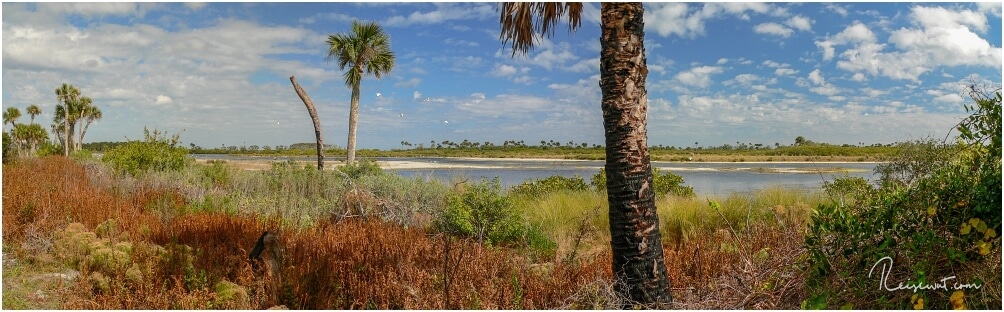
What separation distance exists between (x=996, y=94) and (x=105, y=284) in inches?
315

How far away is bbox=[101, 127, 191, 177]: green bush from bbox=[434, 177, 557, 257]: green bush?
32.2 ft

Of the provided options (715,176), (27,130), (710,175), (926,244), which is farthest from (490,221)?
(27,130)

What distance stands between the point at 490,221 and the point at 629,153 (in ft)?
16.3

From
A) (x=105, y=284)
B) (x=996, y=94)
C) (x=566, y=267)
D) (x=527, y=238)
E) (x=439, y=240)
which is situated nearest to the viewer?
(x=996, y=94)

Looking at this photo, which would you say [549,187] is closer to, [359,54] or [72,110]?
[359,54]

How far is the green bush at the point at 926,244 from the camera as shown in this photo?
5277 mm

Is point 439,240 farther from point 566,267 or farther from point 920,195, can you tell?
point 920,195

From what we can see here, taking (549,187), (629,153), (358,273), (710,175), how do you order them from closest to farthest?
(629,153) < (358,273) < (549,187) < (710,175)

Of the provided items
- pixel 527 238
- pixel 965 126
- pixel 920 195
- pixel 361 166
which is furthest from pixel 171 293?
pixel 361 166

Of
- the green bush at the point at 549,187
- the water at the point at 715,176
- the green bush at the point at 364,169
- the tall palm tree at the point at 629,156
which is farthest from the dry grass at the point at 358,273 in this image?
the green bush at the point at 549,187

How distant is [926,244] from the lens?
17.9 feet

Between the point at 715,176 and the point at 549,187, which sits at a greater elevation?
the point at 549,187

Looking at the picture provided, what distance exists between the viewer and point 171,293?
5727 millimetres
